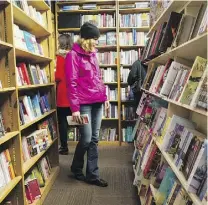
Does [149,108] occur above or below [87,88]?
below

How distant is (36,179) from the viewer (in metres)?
2.15

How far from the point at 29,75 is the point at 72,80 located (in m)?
0.37

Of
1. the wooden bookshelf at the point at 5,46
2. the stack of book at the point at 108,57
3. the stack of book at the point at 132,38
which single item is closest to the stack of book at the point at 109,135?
the stack of book at the point at 108,57

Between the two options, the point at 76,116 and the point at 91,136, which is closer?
the point at 76,116

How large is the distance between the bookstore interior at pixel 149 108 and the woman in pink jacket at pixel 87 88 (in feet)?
1.03

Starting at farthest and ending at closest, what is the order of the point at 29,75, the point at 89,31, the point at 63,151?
the point at 63,151
the point at 89,31
the point at 29,75

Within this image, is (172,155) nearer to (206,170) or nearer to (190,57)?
(206,170)

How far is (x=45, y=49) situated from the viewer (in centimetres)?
283

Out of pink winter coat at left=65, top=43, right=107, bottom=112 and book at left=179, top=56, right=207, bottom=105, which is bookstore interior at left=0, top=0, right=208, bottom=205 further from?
pink winter coat at left=65, top=43, right=107, bottom=112

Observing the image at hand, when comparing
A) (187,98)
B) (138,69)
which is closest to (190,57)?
(187,98)

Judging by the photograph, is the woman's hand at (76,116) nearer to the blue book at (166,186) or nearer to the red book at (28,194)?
the red book at (28,194)

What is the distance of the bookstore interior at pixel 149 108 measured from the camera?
119cm

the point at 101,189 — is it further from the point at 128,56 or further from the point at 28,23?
the point at 128,56

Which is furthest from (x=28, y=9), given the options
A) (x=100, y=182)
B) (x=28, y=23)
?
(x=100, y=182)
